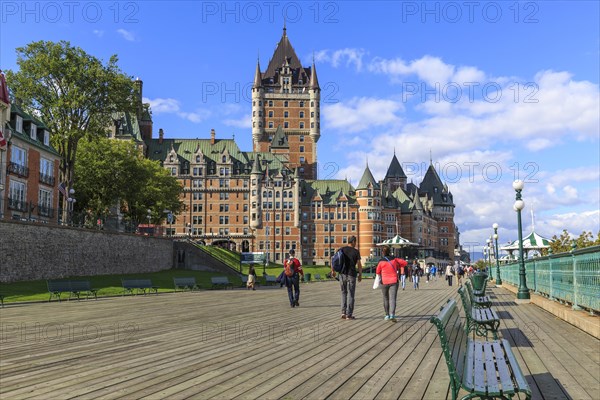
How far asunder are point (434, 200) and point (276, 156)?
51.9 metres

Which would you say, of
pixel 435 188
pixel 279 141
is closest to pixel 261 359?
pixel 279 141

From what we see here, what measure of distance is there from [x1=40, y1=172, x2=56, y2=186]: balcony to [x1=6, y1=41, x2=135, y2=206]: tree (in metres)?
4.50

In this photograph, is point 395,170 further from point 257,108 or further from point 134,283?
point 134,283

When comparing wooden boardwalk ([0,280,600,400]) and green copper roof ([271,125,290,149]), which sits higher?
green copper roof ([271,125,290,149])

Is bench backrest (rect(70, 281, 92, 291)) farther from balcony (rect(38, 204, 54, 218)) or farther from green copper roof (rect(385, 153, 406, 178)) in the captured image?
green copper roof (rect(385, 153, 406, 178))

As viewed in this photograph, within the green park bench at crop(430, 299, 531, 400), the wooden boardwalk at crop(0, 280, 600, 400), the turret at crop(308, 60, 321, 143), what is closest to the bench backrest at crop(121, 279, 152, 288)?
the wooden boardwalk at crop(0, 280, 600, 400)

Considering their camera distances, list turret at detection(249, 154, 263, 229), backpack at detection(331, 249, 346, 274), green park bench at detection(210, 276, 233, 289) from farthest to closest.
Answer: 1. turret at detection(249, 154, 263, 229)
2. green park bench at detection(210, 276, 233, 289)
3. backpack at detection(331, 249, 346, 274)

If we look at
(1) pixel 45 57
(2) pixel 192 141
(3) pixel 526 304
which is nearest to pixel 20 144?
(1) pixel 45 57

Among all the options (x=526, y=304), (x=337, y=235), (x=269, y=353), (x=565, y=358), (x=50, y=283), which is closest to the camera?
(x=565, y=358)

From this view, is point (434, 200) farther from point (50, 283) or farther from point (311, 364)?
point (311, 364)

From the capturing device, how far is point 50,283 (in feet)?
81.9

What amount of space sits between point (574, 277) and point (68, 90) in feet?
124

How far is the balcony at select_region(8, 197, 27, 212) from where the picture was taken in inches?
1633

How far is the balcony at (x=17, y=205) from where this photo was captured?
41.5m
